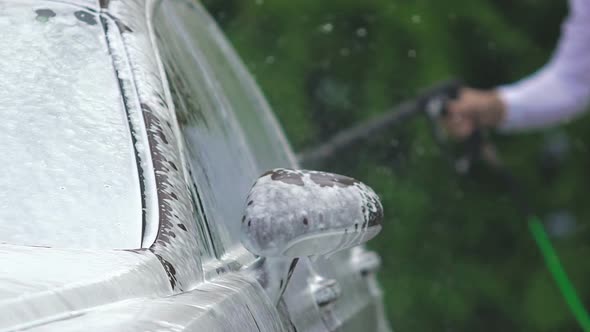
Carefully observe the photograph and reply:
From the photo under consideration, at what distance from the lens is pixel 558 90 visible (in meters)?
6.43

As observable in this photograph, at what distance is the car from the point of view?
1478 mm

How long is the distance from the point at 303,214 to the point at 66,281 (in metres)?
0.40

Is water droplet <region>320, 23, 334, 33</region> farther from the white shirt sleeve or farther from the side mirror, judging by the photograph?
the side mirror

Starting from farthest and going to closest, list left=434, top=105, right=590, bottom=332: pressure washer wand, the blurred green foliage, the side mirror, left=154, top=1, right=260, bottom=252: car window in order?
the blurred green foliage → left=434, top=105, right=590, bottom=332: pressure washer wand → left=154, top=1, right=260, bottom=252: car window → the side mirror

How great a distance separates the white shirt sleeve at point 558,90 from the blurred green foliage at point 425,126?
3.02ft

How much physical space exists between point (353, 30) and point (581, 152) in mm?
1631

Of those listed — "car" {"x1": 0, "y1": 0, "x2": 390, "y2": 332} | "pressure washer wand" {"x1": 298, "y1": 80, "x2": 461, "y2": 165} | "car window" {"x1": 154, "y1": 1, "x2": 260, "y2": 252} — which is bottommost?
"pressure washer wand" {"x1": 298, "y1": 80, "x2": 461, "y2": 165}

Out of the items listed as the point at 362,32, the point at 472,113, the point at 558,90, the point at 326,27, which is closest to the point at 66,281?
the point at 472,113

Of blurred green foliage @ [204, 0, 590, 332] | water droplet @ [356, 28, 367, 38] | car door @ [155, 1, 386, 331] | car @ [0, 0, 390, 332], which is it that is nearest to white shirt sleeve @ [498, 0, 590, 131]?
blurred green foliage @ [204, 0, 590, 332]

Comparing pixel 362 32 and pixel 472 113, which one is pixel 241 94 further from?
pixel 362 32

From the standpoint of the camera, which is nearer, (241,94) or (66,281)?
(66,281)

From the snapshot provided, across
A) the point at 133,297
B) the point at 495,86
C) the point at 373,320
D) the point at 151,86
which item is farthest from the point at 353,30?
the point at 133,297

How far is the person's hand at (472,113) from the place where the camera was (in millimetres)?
6297

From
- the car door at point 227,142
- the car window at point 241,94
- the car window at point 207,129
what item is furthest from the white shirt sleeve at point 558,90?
the car window at point 207,129
